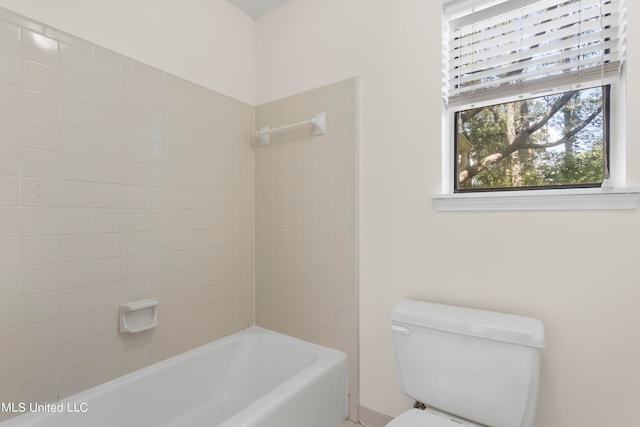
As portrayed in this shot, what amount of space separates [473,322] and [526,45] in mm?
1102

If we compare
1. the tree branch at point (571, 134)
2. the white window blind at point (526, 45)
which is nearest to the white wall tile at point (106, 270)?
the white window blind at point (526, 45)

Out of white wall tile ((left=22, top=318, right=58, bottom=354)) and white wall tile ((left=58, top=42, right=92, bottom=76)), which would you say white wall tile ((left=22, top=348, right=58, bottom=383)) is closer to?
white wall tile ((left=22, top=318, right=58, bottom=354))

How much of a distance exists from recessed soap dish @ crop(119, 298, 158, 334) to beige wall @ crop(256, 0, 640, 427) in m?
1.01

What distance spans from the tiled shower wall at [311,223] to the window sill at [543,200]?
488 mm

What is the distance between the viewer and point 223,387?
1.71 metres

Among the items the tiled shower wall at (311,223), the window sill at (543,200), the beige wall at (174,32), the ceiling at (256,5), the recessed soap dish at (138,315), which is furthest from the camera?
the ceiling at (256,5)

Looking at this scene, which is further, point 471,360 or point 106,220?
point 106,220

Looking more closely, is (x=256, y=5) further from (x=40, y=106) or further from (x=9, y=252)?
(x=9, y=252)

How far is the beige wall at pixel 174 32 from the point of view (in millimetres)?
1254

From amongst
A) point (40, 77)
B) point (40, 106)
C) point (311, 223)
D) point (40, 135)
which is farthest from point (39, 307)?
point (311, 223)

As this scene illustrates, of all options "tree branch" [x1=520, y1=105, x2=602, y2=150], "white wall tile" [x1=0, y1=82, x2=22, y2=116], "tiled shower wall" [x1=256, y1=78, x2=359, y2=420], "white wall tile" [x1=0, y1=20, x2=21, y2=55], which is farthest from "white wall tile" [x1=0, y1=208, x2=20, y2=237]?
"tree branch" [x1=520, y1=105, x2=602, y2=150]

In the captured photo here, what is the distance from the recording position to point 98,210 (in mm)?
1325

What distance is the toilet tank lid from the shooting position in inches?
41.6

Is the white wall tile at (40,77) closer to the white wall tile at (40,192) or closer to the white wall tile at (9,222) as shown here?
the white wall tile at (40,192)
